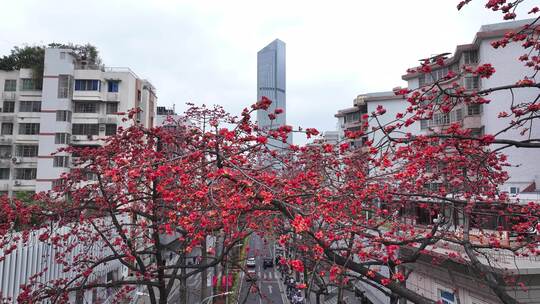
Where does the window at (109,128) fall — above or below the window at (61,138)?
above

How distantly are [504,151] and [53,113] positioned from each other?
2949 cm

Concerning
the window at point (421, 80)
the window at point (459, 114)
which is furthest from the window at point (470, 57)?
the window at point (421, 80)

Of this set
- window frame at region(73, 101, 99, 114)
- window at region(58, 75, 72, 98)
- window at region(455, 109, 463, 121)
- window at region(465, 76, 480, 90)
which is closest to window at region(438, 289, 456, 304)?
→ window at region(455, 109, 463, 121)

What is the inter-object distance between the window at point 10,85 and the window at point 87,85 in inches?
211

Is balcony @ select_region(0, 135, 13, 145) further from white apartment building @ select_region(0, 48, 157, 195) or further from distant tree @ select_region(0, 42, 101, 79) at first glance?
distant tree @ select_region(0, 42, 101, 79)

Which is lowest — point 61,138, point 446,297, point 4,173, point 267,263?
point 267,263

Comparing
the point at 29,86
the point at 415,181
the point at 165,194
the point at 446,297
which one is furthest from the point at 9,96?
the point at 446,297

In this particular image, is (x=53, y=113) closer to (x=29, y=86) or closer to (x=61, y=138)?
(x=61, y=138)

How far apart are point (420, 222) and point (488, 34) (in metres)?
12.1

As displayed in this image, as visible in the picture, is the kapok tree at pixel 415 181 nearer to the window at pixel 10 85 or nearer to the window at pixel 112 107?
the window at pixel 112 107

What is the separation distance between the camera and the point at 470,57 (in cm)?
2316

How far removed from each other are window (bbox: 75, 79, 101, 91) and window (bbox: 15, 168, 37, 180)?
23.0 feet

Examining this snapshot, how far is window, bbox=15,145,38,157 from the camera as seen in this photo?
1069 inches

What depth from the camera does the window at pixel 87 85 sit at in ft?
87.6
